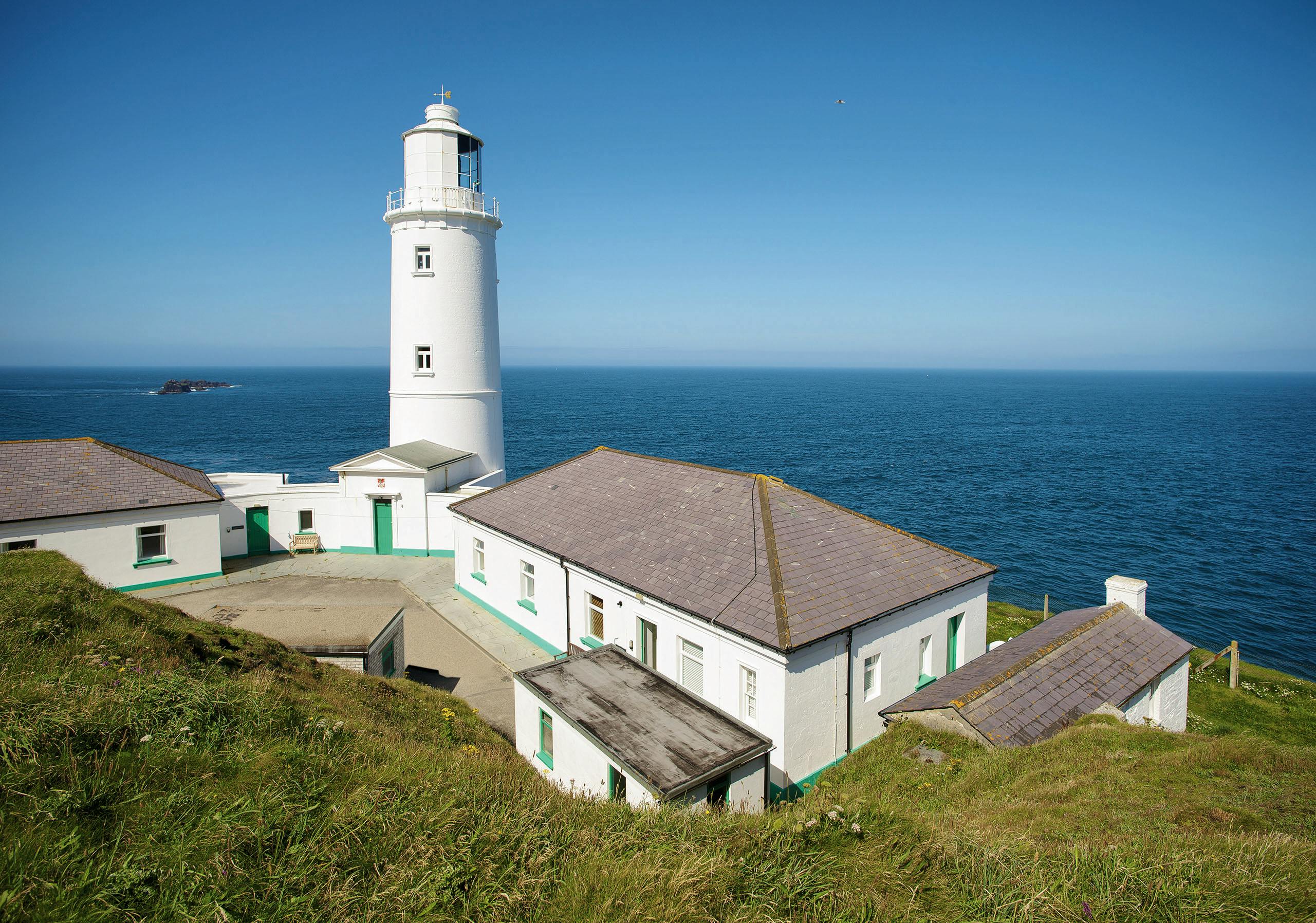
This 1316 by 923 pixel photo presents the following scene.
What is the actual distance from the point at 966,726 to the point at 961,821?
402 centimetres

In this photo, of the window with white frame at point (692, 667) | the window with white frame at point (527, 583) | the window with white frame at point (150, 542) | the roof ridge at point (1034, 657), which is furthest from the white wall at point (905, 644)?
the window with white frame at point (150, 542)

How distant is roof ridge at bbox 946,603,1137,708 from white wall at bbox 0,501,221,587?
23409mm

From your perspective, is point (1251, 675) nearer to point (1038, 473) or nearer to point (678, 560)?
point (678, 560)

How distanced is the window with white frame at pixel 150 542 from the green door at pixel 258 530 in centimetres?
353

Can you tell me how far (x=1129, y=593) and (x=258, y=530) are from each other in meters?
29.3

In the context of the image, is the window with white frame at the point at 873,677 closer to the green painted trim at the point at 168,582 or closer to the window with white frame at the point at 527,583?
the window with white frame at the point at 527,583

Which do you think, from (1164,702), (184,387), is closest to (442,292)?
(1164,702)

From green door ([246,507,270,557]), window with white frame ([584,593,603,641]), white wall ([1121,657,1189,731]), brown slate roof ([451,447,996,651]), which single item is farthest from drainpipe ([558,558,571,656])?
green door ([246,507,270,557])

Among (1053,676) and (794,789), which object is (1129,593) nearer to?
(1053,676)

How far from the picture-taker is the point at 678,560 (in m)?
15.1

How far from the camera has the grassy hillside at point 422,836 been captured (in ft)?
15.2

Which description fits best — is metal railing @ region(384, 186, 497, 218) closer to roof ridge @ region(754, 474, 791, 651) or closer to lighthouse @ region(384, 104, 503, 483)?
lighthouse @ region(384, 104, 503, 483)

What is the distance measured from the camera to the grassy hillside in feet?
15.2

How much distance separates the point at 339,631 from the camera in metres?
14.2
